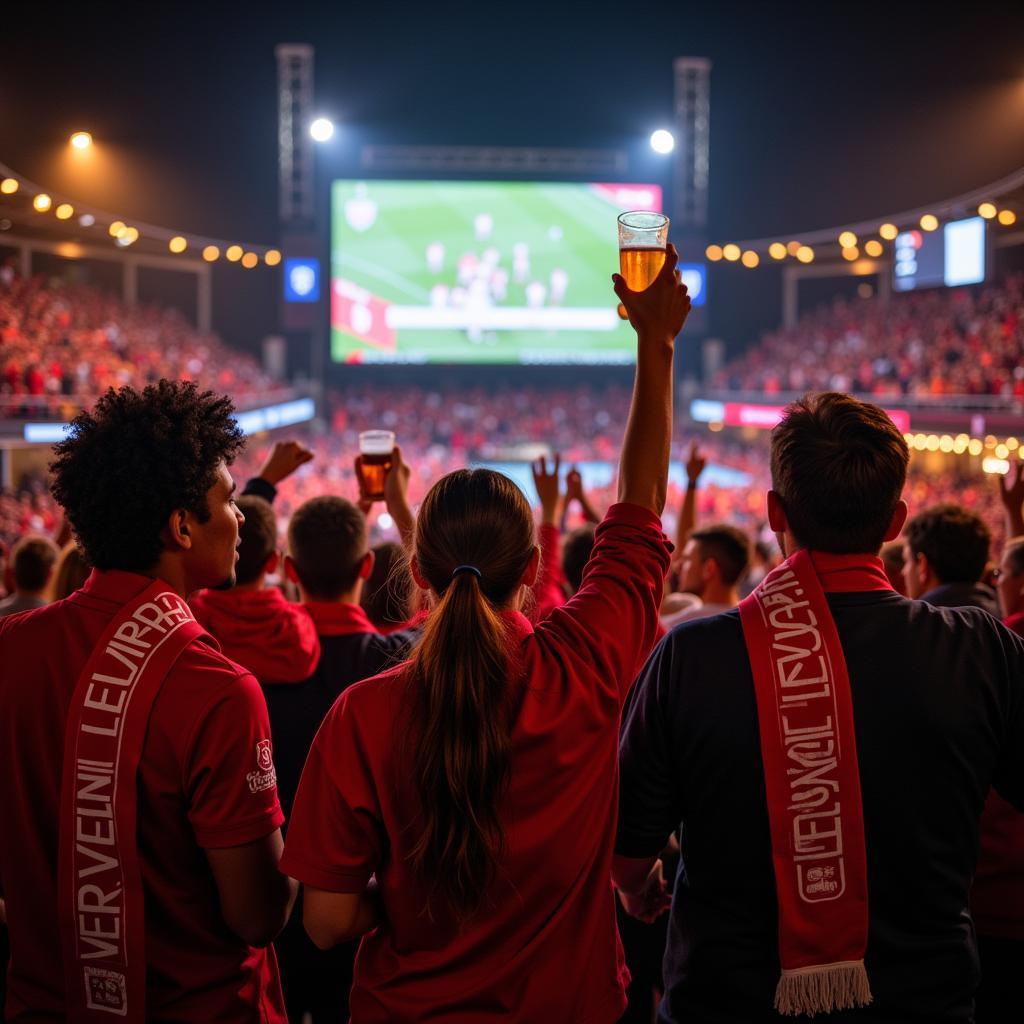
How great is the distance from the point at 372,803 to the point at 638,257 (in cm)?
113

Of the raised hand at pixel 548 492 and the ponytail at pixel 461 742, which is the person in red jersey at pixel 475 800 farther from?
the raised hand at pixel 548 492

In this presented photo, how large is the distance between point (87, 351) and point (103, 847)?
1990cm

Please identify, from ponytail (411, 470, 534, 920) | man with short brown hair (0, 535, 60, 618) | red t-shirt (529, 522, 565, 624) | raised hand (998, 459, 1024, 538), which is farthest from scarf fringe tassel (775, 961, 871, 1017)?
man with short brown hair (0, 535, 60, 618)

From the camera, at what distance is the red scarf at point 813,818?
1645 millimetres

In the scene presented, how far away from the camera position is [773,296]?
98.7 feet

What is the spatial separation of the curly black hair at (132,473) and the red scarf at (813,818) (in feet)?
3.32

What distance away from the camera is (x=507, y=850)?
1.49 meters

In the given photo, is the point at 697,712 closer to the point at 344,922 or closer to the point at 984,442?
the point at 344,922

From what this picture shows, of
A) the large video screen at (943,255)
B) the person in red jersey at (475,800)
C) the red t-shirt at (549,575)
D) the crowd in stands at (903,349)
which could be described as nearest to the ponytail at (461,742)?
the person in red jersey at (475,800)

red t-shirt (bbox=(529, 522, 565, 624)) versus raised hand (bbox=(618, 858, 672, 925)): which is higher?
red t-shirt (bbox=(529, 522, 565, 624))

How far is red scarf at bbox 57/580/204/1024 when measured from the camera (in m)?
1.60

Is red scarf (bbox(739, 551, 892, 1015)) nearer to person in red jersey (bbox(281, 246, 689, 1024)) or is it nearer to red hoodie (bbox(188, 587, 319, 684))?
person in red jersey (bbox(281, 246, 689, 1024))

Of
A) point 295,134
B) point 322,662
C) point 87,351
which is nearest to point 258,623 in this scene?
point 322,662

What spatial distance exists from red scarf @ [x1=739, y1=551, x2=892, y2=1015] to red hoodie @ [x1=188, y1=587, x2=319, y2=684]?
1.15 m
